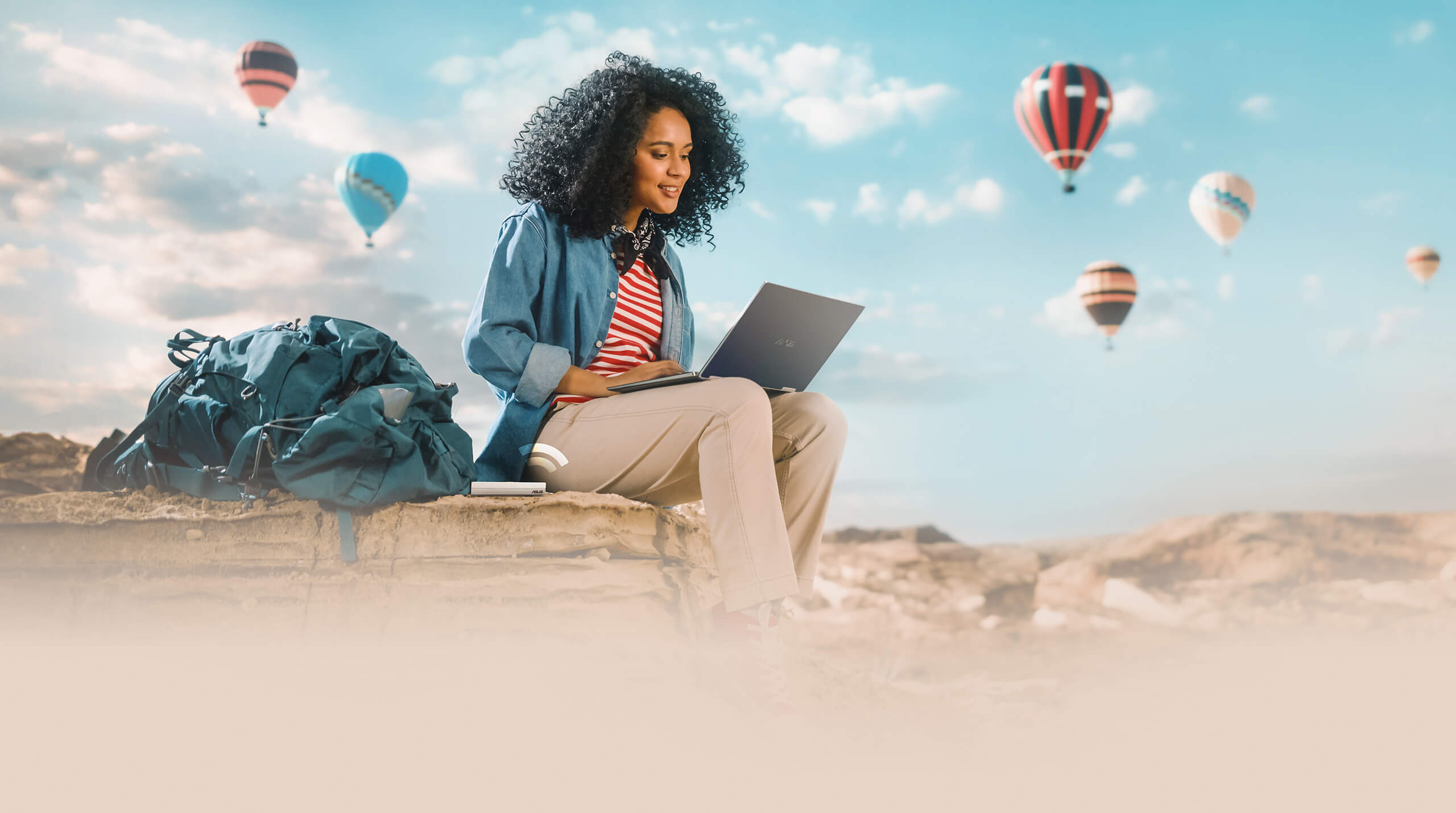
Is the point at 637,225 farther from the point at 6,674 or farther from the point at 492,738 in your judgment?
the point at 6,674

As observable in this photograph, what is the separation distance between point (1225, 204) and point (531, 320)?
63.5 feet

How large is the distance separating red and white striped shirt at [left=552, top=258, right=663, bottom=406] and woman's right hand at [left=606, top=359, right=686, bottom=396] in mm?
95

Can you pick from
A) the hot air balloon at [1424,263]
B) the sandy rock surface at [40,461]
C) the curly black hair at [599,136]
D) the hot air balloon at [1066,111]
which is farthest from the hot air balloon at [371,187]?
the hot air balloon at [1424,263]

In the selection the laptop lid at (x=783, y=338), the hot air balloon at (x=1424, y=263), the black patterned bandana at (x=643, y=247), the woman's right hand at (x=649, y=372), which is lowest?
the woman's right hand at (x=649, y=372)

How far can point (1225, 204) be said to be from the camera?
1858cm

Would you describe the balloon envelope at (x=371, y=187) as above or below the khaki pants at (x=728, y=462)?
above

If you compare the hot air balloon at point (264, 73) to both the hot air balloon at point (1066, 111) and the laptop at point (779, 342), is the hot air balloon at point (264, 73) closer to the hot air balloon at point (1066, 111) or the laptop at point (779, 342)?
the hot air balloon at point (1066, 111)

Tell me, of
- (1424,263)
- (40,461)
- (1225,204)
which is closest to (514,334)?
(40,461)

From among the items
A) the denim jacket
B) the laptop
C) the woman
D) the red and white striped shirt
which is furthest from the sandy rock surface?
the laptop

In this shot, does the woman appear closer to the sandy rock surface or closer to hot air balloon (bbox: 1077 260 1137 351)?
→ the sandy rock surface

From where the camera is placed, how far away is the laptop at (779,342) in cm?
260

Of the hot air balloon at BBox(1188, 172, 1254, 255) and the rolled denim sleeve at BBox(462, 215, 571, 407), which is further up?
the hot air balloon at BBox(1188, 172, 1254, 255)

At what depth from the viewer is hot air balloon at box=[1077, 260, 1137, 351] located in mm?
17781

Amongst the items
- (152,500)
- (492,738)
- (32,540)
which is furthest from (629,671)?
(32,540)
